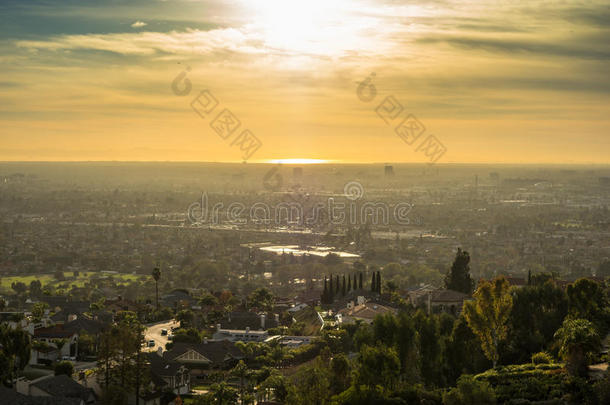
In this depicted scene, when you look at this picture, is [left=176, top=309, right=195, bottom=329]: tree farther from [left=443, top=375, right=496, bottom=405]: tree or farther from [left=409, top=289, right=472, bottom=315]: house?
[left=443, top=375, right=496, bottom=405]: tree

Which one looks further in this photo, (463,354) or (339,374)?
(463,354)

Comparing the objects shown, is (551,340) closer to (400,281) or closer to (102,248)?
(400,281)

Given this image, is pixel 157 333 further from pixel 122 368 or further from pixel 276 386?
pixel 276 386

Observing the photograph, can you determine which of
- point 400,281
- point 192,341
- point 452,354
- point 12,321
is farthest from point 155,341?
point 400,281

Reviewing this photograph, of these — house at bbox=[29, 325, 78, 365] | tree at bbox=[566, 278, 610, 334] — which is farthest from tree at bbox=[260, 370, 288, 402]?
house at bbox=[29, 325, 78, 365]

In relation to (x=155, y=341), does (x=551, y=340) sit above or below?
above

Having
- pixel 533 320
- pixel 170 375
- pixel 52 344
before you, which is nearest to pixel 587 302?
pixel 533 320
